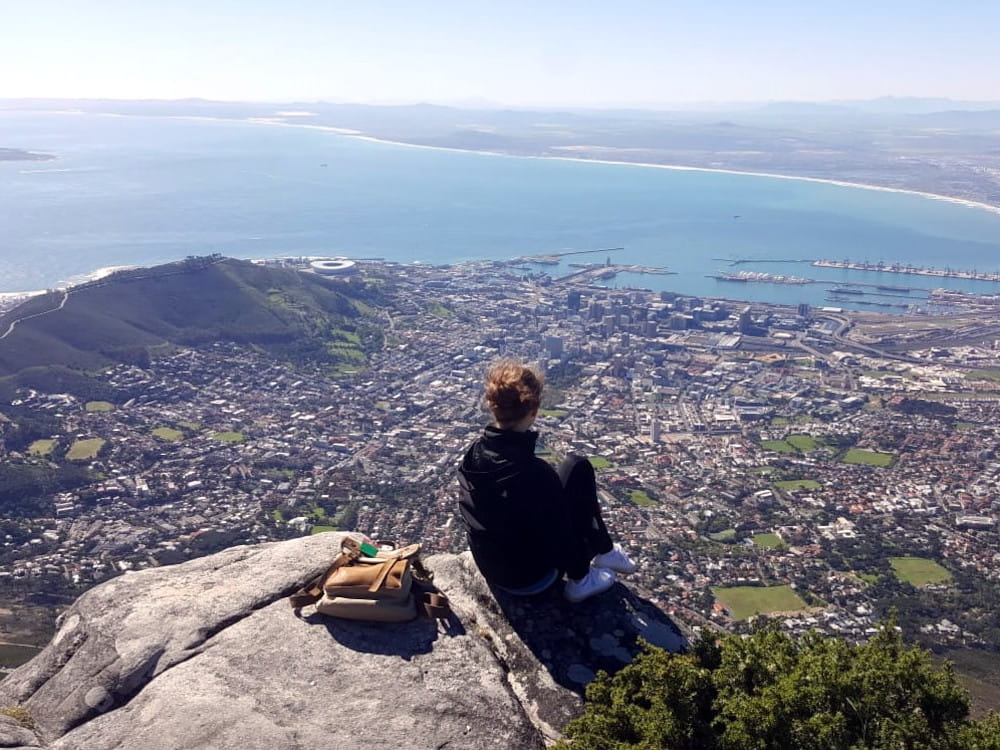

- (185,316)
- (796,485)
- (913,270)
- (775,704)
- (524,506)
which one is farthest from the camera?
(913,270)

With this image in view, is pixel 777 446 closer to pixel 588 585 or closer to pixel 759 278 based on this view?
pixel 588 585

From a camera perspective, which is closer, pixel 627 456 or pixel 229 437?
pixel 627 456

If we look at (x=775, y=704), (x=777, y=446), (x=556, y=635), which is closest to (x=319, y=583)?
(x=556, y=635)

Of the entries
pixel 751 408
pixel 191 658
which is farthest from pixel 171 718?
pixel 751 408

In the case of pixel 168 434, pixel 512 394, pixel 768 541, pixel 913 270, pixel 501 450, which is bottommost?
pixel 168 434

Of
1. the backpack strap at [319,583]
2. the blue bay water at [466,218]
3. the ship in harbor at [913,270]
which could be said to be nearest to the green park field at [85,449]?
the backpack strap at [319,583]

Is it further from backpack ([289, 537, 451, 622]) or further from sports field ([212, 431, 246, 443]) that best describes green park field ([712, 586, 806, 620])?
sports field ([212, 431, 246, 443])

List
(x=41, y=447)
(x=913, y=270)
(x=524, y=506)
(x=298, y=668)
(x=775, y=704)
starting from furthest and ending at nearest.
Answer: (x=913, y=270) → (x=41, y=447) → (x=524, y=506) → (x=298, y=668) → (x=775, y=704)

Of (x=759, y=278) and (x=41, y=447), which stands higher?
(x=759, y=278)
